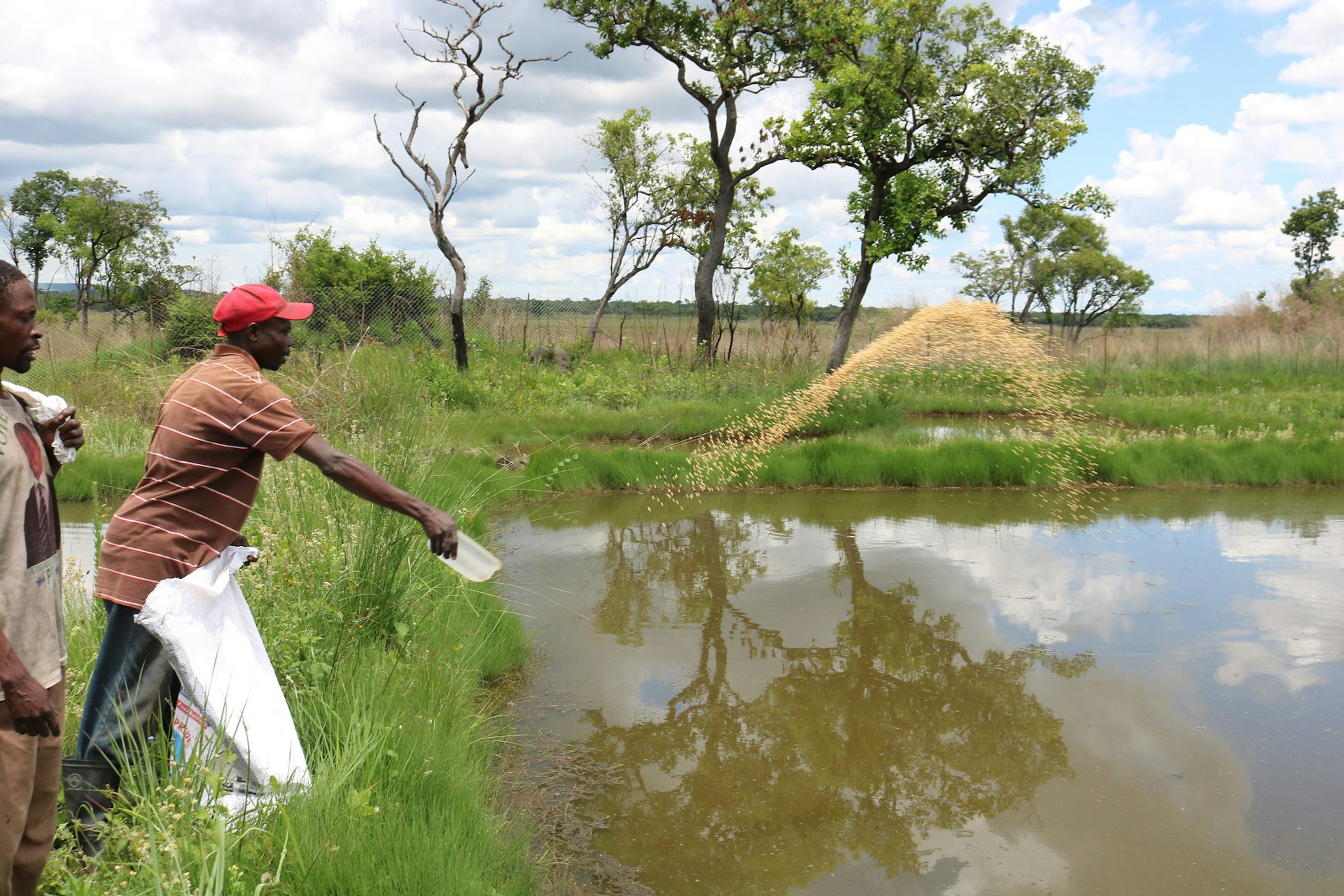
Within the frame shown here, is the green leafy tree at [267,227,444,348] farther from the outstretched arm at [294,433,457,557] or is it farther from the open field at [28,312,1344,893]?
the outstretched arm at [294,433,457,557]

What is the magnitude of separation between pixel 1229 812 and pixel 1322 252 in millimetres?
30482

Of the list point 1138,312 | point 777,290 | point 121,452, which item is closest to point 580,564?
point 121,452

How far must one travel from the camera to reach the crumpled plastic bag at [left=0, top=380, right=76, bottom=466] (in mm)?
2191

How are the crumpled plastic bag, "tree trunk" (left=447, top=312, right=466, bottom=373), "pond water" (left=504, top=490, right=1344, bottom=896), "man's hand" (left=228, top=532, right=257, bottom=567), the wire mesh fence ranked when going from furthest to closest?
"tree trunk" (left=447, top=312, right=466, bottom=373) → the wire mesh fence → "pond water" (left=504, top=490, right=1344, bottom=896) → "man's hand" (left=228, top=532, right=257, bottom=567) → the crumpled plastic bag

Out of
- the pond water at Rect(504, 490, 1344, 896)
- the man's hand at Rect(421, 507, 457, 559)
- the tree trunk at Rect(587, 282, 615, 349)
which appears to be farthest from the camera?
the tree trunk at Rect(587, 282, 615, 349)

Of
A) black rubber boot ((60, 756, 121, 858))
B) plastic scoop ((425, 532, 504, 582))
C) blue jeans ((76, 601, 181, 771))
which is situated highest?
plastic scoop ((425, 532, 504, 582))

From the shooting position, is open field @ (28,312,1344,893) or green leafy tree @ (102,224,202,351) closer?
open field @ (28,312,1344,893)

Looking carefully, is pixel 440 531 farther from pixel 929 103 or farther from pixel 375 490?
pixel 929 103

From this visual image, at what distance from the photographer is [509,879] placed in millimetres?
2836

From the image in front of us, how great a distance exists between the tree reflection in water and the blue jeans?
161cm

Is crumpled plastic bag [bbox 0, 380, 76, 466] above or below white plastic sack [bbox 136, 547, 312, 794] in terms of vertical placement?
above

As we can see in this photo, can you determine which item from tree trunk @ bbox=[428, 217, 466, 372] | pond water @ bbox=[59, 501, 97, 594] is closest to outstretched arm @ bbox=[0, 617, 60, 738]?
pond water @ bbox=[59, 501, 97, 594]

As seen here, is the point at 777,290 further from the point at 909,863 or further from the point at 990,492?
the point at 909,863

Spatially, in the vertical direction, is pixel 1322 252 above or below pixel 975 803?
above
